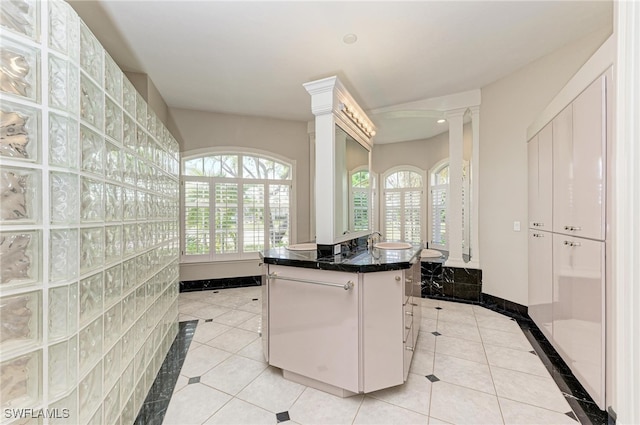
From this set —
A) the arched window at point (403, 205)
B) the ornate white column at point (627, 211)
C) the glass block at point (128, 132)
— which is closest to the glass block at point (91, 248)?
the glass block at point (128, 132)

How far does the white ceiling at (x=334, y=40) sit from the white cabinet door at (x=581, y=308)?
192 centimetres

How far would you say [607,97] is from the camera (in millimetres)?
1609

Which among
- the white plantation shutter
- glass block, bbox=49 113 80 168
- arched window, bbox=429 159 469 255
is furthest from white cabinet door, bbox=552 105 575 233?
the white plantation shutter

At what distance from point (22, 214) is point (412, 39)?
3.02 metres

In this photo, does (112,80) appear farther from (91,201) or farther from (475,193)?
(475,193)

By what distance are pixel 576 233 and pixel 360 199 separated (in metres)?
1.94

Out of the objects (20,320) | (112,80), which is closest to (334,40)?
(112,80)

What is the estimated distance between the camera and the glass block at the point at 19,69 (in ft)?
2.89

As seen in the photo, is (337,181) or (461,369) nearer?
(461,369)

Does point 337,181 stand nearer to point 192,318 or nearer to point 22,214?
point 22,214

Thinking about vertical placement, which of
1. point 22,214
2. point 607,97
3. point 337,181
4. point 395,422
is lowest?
point 395,422

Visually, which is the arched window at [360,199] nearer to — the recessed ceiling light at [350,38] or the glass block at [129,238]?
the recessed ceiling light at [350,38]

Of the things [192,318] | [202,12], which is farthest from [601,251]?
[192,318]

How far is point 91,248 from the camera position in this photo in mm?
1255
